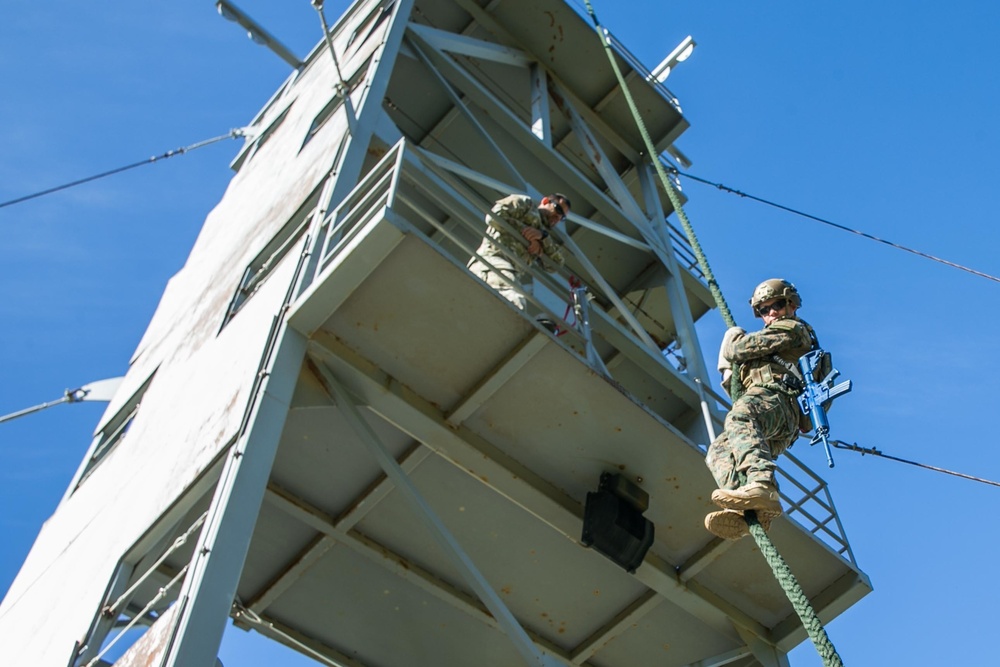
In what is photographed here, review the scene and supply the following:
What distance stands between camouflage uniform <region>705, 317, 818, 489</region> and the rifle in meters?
0.16

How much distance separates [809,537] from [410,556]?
368 centimetres

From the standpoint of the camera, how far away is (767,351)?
800 centimetres

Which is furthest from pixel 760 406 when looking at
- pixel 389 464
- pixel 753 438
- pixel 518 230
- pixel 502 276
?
pixel 518 230

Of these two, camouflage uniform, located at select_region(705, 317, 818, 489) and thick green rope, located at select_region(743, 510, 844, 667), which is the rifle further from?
thick green rope, located at select_region(743, 510, 844, 667)

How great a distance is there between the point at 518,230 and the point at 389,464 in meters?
2.79

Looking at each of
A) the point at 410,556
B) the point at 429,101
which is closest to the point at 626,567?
the point at 410,556

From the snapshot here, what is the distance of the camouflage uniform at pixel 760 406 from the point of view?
7254 mm

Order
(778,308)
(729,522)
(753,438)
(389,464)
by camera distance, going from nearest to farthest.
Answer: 1. (729,522)
2. (753,438)
3. (778,308)
4. (389,464)

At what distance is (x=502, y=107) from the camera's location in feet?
43.5

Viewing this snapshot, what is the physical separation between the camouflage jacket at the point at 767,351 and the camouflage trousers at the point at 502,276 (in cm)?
191

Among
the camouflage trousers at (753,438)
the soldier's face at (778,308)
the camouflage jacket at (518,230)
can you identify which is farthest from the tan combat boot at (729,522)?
the camouflage jacket at (518,230)

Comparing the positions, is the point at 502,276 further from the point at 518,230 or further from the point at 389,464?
the point at 389,464

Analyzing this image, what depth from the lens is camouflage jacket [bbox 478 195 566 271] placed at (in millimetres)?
10188

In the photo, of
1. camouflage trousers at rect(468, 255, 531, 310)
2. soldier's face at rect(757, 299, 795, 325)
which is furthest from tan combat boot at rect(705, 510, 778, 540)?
camouflage trousers at rect(468, 255, 531, 310)
